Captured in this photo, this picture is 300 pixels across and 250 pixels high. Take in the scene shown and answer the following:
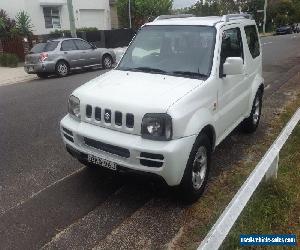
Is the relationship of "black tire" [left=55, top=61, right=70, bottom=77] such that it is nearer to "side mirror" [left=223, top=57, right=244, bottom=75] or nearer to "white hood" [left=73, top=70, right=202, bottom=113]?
"white hood" [left=73, top=70, right=202, bottom=113]

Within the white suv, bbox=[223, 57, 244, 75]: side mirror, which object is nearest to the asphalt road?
the white suv

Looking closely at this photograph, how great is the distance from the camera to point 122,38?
3216 centimetres

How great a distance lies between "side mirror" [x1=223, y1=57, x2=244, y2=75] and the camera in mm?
4637

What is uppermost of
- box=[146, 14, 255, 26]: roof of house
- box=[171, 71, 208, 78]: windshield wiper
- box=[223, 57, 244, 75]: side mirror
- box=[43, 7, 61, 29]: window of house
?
box=[43, 7, 61, 29]: window of house

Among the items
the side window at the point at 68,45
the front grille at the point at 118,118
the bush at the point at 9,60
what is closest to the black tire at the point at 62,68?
the side window at the point at 68,45

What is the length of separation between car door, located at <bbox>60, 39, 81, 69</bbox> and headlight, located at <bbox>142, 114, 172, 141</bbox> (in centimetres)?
1292

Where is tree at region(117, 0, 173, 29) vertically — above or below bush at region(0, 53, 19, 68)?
above

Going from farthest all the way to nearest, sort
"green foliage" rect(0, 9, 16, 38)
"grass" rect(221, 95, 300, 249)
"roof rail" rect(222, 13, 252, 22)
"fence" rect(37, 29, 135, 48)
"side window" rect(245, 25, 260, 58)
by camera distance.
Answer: "fence" rect(37, 29, 135, 48), "green foliage" rect(0, 9, 16, 38), "side window" rect(245, 25, 260, 58), "roof rail" rect(222, 13, 252, 22), "grass" rect(221, 95, 300, 249)

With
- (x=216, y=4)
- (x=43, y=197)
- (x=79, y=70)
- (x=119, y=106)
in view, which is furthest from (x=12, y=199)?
(x=216, y=4)

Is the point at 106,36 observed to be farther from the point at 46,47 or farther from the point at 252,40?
the point at 252,40

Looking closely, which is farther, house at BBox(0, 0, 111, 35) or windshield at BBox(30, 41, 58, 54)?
house at BBox(0, 0, 111, 35)

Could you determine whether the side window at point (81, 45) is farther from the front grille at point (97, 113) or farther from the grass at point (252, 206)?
the front grille at point (97, 113)

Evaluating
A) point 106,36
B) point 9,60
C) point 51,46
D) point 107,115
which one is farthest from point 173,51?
point 106,36

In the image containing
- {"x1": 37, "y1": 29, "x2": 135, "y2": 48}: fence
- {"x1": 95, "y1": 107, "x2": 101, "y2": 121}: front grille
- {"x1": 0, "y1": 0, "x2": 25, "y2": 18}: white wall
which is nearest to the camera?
{"x1": 95, "y1": 107, "x2": 101, "y2": 121}: front grille
